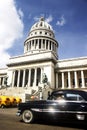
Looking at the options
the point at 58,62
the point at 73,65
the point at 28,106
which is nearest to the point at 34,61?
the point at 58,62

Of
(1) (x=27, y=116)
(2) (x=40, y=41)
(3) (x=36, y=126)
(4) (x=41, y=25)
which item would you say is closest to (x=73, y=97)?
(3) (x=36, y=126)

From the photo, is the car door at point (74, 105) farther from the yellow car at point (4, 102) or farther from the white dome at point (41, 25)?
the white dome at point (41, 25)

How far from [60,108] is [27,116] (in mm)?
1862

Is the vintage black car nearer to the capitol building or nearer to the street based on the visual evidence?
the street

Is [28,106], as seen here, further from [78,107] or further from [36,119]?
[78,107]

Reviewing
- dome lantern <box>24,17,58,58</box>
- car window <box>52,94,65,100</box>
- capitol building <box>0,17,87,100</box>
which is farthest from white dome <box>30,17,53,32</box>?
car window <box>52,94,65,100</box>

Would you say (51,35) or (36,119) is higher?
(51,35)

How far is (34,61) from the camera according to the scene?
51.8 meters

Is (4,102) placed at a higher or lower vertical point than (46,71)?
lower

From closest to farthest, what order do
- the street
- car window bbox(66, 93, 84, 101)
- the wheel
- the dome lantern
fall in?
the street → car window bbox(66, 93, 84, 101) → the wheel → the dome lantern

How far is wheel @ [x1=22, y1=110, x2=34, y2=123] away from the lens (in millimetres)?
8617

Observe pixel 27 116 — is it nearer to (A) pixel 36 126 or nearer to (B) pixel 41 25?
(A) pixel 36 126

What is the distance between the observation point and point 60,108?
26.6 ft

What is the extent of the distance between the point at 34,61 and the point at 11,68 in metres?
8.66
